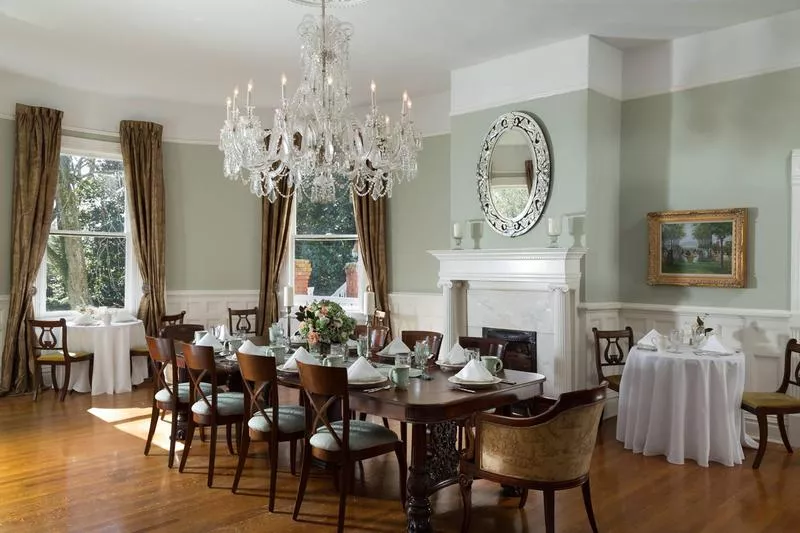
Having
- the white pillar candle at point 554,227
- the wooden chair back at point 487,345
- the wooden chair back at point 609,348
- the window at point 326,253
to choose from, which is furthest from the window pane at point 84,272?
the wooden chair back at point 609,348

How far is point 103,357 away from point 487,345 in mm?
4464

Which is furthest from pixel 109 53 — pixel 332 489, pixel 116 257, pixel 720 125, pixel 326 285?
pixel 720 125

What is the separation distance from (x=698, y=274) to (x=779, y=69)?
181 centimetres

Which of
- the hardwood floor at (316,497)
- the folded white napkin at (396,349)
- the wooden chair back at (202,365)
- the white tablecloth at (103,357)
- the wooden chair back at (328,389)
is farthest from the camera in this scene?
the white tablecloth at (103,357)

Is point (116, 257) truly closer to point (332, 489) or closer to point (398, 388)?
point (332, 489)

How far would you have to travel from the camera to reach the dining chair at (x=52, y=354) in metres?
6.67

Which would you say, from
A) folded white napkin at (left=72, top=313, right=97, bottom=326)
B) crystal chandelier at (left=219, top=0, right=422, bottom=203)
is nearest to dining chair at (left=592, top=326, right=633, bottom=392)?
crystal chandelier at (left=219, top=0, right=422, bottom=203)

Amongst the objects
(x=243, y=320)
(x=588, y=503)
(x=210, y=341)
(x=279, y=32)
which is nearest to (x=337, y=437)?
(x=588, y=503)

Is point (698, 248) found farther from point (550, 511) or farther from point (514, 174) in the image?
point (550, 511)

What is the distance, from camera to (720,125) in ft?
18.7

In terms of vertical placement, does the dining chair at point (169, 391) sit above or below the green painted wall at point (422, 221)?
below

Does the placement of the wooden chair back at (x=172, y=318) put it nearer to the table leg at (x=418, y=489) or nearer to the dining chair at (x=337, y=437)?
the dining chair at (x=337, y=437)

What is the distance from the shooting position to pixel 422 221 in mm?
7992

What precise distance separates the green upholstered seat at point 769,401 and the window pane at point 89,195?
22.6ft
